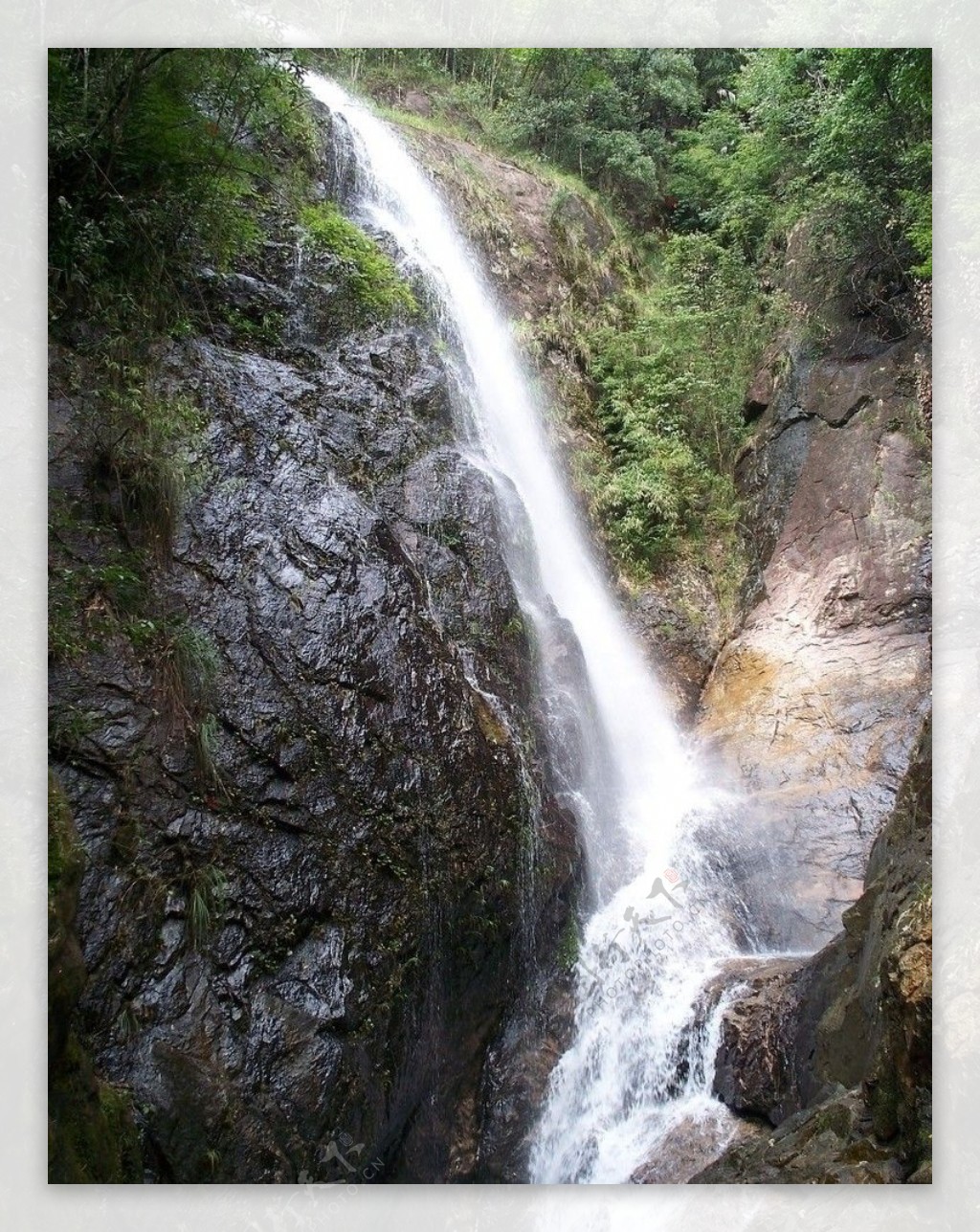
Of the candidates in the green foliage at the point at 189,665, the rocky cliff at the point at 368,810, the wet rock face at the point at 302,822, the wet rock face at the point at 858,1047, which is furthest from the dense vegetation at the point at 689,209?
the green foliage at the point at 189,665

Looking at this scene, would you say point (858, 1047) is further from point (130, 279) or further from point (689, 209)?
point (689, 209)

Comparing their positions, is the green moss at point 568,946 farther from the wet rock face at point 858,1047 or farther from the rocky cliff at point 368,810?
the wet rock face at point 858,1047

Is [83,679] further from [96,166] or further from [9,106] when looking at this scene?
[9,106]

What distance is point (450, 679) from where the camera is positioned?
3895 millimetres

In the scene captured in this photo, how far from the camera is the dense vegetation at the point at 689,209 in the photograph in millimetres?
4379

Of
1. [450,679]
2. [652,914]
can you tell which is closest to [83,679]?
[450,679]

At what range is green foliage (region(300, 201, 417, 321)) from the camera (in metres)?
4.63

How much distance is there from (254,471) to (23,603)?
1.09 m

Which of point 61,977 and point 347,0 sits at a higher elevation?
point 347,0

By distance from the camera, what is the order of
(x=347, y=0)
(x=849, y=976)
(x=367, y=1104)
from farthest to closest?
(x=347, y=0), (x=849, y=976), (x=367, y=1104)

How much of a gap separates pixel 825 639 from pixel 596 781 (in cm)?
170

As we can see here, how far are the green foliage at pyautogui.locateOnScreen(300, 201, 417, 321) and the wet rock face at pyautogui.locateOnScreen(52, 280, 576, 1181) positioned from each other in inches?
23.9

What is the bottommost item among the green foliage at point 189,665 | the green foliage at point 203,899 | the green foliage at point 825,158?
the green foliage at point 203,899

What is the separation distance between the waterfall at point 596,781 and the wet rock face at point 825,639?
1.19 feet
